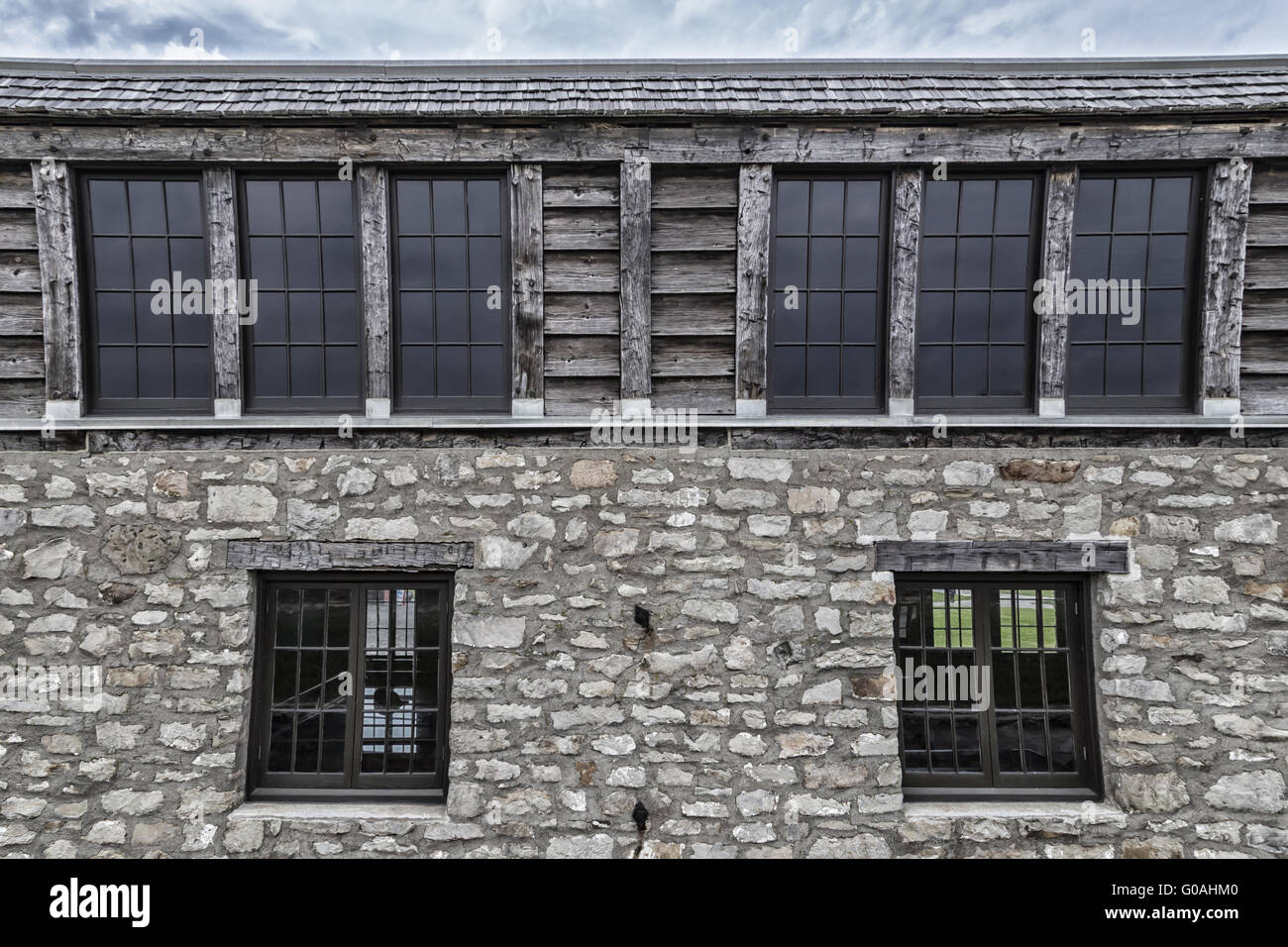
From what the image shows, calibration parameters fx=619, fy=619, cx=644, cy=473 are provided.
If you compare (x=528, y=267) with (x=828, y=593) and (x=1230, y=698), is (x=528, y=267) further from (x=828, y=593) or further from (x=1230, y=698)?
(x=1230, y=698)

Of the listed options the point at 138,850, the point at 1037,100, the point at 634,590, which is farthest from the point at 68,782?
the point at 1037,100

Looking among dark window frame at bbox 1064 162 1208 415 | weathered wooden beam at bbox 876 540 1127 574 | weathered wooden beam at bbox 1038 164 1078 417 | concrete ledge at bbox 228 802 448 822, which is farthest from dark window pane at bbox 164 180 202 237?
dark window frame at bbox 1064 162 1208 415

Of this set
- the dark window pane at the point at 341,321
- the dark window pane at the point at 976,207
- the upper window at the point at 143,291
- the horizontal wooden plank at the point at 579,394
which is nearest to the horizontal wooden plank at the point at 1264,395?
the dark window pane at the point at 976,207

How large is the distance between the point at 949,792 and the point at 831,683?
1159mm

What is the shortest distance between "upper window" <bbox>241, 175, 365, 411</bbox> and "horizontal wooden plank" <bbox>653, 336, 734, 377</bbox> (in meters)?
2.01

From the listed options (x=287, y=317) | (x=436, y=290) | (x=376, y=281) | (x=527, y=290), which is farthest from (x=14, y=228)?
(x=527, y=290)

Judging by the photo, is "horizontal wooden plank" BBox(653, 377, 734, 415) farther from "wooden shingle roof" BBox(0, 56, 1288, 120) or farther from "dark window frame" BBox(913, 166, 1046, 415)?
"wooden shingle roof" BBox(0, 56, 1288, 120)

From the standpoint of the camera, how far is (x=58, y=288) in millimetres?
3994

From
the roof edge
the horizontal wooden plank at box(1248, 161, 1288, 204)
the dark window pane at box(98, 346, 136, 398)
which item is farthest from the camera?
the roof edge

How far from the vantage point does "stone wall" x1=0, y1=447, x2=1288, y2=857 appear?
387 cm

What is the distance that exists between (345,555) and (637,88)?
3.70 meters

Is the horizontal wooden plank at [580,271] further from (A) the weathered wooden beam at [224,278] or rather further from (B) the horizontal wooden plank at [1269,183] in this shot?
(B) the horizontal wooden plank at [1269,183]

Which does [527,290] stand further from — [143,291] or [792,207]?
[143,291]

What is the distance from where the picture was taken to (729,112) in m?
3.91
